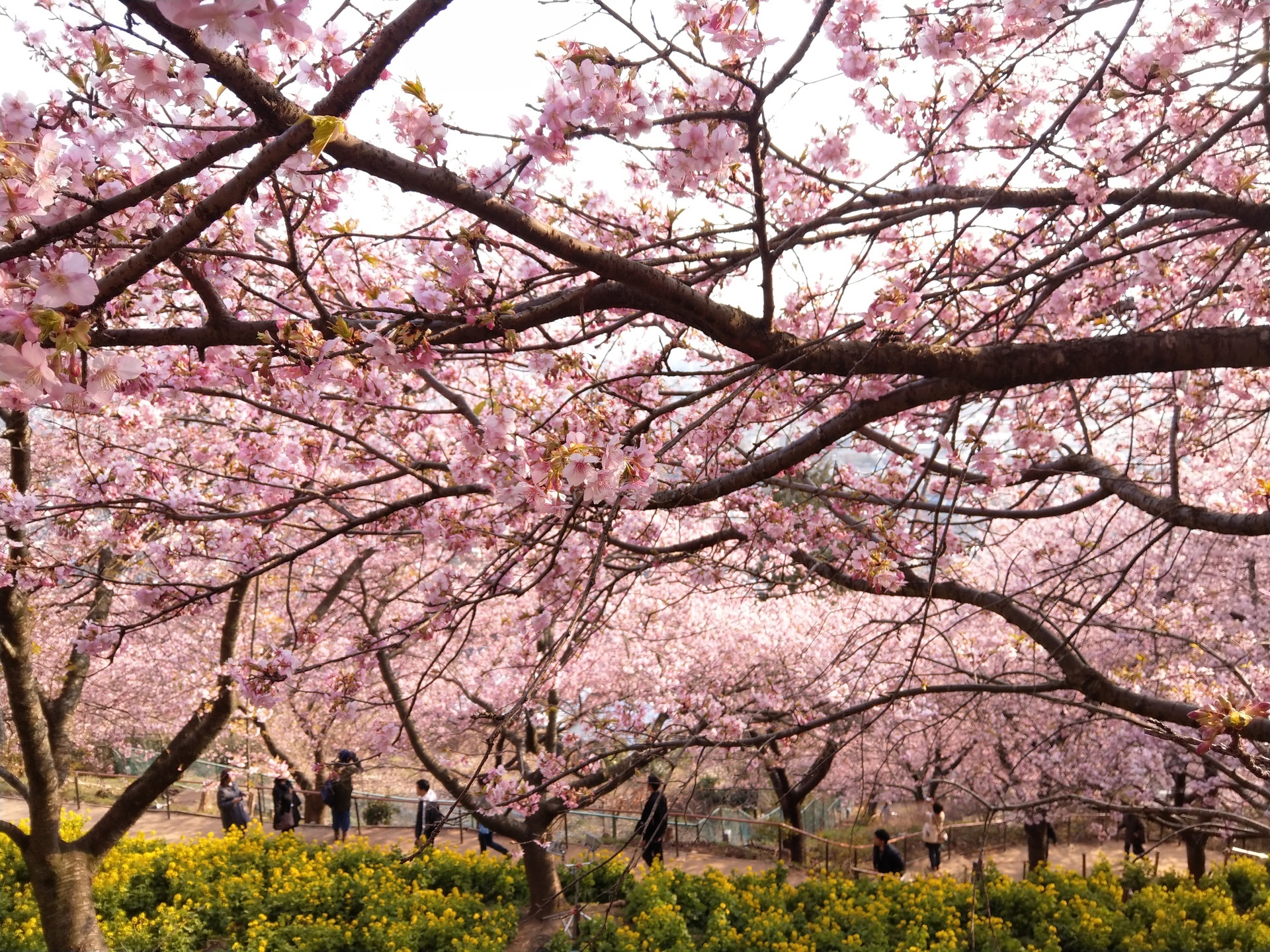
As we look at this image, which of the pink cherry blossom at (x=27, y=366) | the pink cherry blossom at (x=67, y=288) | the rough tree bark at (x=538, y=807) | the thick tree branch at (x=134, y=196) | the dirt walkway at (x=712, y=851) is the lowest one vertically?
the dirt walkway at (x=712, y=851)

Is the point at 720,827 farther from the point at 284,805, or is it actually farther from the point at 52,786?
the point at 52,786

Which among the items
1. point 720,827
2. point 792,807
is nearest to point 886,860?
point 792,807

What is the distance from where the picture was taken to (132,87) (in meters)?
1.96

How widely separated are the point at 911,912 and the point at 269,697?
6.29m

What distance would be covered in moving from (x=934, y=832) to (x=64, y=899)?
328 inches

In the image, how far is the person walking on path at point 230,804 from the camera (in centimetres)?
1200

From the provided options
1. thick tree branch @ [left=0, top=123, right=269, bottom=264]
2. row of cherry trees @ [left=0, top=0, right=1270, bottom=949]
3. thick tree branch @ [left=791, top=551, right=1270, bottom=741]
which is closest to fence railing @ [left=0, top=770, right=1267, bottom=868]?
row of cherry trees @ [left=0, top=0, right=1270, bottom=949]

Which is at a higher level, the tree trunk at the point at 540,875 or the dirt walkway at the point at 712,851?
the tree trunk at the point at 540,875

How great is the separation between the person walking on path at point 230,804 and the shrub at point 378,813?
2.63 metres

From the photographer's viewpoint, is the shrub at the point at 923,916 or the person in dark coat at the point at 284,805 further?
the person in dark coat at the point at 284,805

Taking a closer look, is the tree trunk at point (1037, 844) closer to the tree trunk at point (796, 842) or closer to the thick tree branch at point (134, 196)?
the tree trunk at point (796, 842)

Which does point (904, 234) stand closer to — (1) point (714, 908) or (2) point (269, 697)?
(2) point (269, 697)

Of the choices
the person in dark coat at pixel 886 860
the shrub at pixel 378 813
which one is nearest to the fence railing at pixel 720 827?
the shrub at pixel 378 813

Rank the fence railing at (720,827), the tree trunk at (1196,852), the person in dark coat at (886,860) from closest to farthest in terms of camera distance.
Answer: the person in dark coat at (886,860), the tree trunk at (1196,852), the fence railing at (720,827)
